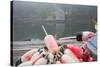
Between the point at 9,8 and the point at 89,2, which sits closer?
the point at 9,8

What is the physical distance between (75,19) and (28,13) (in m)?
0.67

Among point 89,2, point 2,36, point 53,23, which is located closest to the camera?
point 2,36

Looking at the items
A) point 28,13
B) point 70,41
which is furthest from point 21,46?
point 70,41

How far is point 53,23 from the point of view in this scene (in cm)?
263

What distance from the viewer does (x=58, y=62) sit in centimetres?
263

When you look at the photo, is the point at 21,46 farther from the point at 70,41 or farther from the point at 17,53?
the point at 70,41

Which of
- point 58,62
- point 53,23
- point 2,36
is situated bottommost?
point 58,62

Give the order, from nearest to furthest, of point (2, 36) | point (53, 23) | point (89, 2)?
point (2, 36) → point (53, 23) → point (89, 2)

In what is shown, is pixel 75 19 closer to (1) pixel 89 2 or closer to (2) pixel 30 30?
(1) pixel 89 2

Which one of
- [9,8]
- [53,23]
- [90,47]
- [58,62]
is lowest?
[58,62]

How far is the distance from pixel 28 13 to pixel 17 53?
20.9 inches

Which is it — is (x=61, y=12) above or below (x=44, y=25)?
above

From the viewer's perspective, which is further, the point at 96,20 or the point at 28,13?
the point at 96,20

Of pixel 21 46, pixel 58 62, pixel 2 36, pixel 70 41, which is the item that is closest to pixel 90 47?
pixel 70 41
